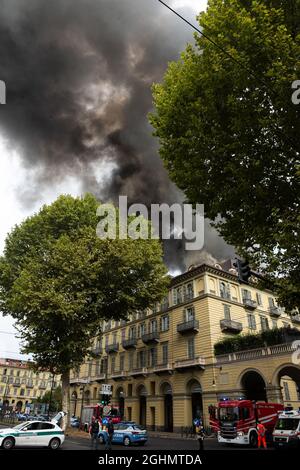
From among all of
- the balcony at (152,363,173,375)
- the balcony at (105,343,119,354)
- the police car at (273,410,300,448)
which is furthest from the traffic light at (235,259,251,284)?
the balcony at (105,343,119,354)

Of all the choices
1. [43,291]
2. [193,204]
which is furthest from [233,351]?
[193,204]

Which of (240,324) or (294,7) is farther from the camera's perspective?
(240,324)

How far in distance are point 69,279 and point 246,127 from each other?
17.4 meters

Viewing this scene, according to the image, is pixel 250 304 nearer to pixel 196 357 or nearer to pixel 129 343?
pixel 196 357

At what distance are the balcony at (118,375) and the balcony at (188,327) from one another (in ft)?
38.1

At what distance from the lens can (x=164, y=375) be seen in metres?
35.6

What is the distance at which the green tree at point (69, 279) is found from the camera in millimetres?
24125

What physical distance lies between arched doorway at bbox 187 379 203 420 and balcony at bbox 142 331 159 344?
634cm

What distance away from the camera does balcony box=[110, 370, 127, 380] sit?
41425 mm

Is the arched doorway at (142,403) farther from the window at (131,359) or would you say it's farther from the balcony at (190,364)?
the balcony at (190,364)

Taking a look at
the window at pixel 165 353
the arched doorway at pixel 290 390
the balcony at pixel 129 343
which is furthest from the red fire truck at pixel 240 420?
the balcony at pixel 129 343

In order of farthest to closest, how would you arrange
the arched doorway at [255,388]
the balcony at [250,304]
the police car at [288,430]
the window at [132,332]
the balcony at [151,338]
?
the window at [132,332] < the balcony at [151,338] < the balcony at [250,304] < the arched doorway at [255,388] < the police car at [288,430]

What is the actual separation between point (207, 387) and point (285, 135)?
84.9 ft

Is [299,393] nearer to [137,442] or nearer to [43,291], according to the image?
[137,442]
